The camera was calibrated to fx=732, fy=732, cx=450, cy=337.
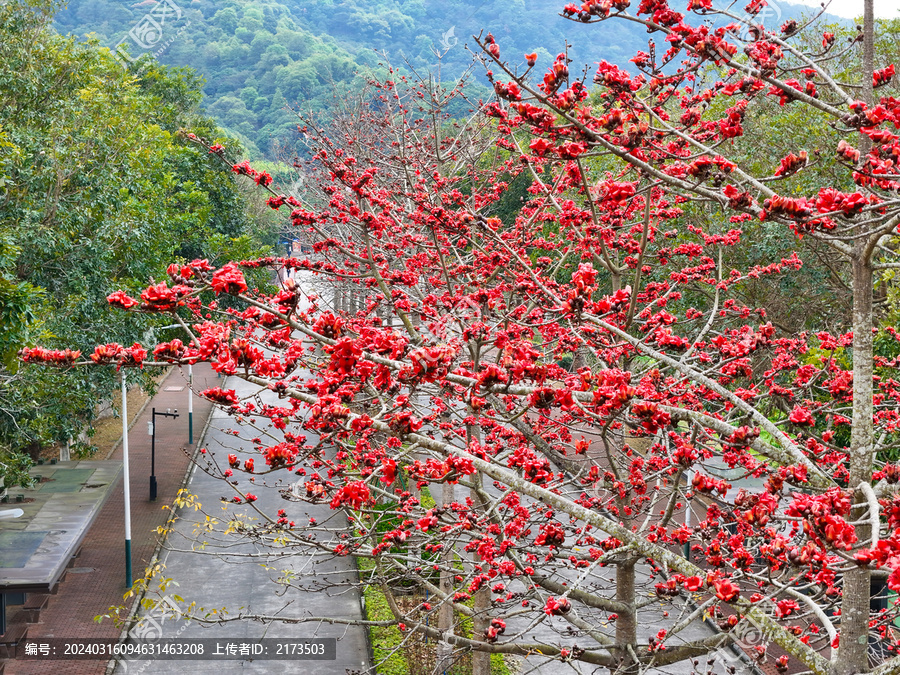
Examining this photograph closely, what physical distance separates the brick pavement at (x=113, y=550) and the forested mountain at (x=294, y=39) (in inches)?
1330

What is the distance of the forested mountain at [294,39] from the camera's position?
60719 mm

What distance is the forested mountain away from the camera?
6072 centimetres

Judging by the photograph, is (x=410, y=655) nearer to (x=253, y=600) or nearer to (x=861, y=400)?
(x=253, y=600)

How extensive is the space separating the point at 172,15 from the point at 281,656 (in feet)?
254

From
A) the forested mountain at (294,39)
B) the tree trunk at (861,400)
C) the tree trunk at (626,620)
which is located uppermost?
the forested mountain at (294,39)

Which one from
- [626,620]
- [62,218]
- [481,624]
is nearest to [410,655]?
[481,624]

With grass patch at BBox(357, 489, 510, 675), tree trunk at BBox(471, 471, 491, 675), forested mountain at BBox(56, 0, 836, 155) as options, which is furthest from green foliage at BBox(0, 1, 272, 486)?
forested mountain at BBox(56, 0, 836, 155)

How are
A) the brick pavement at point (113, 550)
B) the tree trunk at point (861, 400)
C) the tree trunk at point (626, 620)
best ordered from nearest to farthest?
the tree trunk at point (861, 400) → the tree trunk at point (626, 620) → the brick pavement at point (113, 550)

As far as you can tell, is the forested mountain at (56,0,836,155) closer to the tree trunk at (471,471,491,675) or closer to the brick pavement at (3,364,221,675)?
the brick pavement at (3,364,221,675)

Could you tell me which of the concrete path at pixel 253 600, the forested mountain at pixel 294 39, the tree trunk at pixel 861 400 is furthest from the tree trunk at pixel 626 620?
the forested mountain at pixel 294 39

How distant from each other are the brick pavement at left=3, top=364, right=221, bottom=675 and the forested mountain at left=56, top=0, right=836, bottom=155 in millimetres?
33785

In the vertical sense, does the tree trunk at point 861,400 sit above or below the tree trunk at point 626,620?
above

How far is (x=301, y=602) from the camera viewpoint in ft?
42.8

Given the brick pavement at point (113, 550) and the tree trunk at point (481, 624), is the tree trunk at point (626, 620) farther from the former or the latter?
the brick pavement at point (113, 550)
